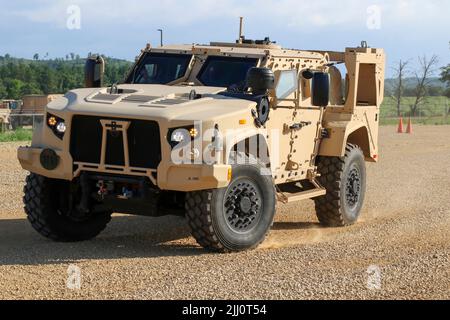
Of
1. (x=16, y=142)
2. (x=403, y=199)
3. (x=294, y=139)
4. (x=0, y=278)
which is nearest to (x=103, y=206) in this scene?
(x=0, y=278)

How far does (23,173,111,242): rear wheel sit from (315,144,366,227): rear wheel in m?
3.09

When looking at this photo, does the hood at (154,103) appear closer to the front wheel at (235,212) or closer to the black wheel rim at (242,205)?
the front wheel at (235,212)

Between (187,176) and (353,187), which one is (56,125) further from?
(353,187)

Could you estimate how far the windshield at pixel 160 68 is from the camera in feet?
37.2

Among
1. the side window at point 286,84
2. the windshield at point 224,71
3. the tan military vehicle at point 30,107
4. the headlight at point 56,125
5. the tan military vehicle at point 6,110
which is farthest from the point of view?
the tan military vehicle at point 30,107

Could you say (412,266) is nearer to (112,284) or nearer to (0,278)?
(112,284)

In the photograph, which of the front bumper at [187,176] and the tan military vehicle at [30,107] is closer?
the front bumper at [187,176]

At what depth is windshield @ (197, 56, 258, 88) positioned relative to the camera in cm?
1092

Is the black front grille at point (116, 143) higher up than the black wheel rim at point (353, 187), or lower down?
higher up

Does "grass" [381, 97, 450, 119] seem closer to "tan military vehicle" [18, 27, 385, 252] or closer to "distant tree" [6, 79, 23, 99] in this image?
"distant tree" [6, 79, 23, 99]

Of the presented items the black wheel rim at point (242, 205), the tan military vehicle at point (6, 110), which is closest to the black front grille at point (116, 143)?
the black wheel rim at point (242, 205)
